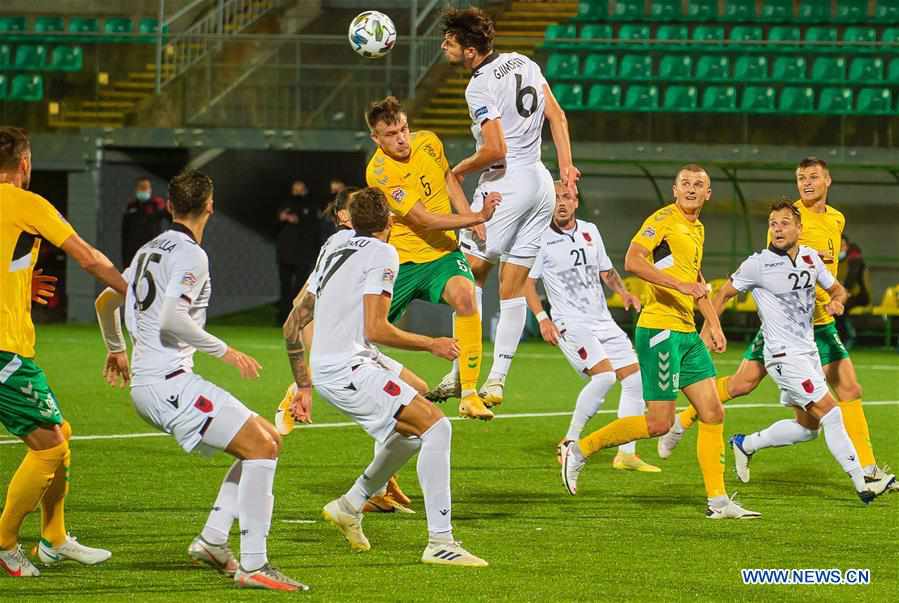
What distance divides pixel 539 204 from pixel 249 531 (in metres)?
3.65

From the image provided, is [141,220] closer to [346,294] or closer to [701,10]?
[701,10]

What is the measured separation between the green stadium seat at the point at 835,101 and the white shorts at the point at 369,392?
1672 centimetres

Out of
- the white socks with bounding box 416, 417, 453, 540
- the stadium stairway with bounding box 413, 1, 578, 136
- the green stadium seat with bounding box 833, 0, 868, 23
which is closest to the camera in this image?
the white socks with bounding box 416, 417, 453, 540

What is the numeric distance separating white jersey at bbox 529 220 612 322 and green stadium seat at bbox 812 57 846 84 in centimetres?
1360

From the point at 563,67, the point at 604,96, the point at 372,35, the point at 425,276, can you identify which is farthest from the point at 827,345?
the point at 563,67

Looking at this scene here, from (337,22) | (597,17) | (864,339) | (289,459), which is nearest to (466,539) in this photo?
(289,459)

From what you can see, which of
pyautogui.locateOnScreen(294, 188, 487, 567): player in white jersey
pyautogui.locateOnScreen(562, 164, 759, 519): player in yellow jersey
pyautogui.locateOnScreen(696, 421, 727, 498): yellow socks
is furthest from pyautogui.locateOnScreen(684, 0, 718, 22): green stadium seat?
pyautogui.locateOnScreen(294, 188, 487, 567): player in white jersey

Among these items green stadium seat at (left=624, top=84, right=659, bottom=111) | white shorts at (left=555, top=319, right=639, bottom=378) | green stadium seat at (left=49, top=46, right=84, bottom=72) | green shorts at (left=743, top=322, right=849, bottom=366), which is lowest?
white shorts at (left=555, top=319, right=639, bottom=378)

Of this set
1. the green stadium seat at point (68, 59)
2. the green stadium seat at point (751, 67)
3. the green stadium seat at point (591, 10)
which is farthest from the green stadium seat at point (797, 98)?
the green stadium seat at point (68, 59)

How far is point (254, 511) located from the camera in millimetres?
6352

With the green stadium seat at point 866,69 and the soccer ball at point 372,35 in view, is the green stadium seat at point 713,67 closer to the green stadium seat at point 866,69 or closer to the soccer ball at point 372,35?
the green stadium seat at point 866,69

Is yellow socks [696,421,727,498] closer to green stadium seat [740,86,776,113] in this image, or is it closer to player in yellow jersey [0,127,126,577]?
player in yellow jersey [0,127,126,577]

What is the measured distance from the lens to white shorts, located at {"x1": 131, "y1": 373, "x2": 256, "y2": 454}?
637cm

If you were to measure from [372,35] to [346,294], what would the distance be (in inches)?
179
